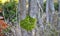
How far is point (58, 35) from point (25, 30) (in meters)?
1.64

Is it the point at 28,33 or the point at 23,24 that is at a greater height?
the point at 23,24

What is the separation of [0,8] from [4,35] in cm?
445

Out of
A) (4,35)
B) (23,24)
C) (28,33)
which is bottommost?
(4,35)

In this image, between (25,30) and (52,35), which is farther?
(52,35)

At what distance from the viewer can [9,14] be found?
8.80 meters

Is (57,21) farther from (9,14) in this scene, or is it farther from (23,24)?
(9,14)

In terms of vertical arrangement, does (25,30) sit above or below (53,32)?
above

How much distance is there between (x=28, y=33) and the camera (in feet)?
12.3

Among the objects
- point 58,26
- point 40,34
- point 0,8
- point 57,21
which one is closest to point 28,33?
point 40,34

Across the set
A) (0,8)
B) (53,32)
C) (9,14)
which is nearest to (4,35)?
(53,32)

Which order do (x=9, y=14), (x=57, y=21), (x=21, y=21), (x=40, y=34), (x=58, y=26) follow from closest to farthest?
1. (x=21, y=21)
2. (x=40, y=34)
3. (x=58, y=26)
4. (x=57, y=21)
5. (x=9, y=14)

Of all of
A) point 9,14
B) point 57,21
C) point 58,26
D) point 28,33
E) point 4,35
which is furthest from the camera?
point 9,14

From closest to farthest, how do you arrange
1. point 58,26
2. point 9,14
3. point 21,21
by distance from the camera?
1. point 21,21
2. point 58,26
3. point 9,14

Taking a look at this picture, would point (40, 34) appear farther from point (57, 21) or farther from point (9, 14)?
point (9, 14)
